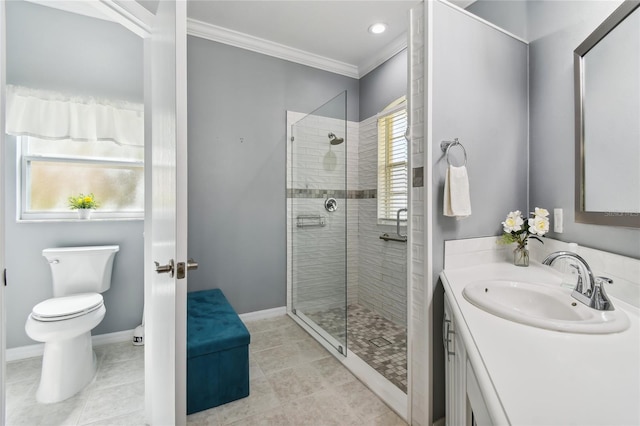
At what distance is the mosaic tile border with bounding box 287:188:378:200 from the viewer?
2.49m

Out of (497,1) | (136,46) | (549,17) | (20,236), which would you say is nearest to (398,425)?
(549,17)

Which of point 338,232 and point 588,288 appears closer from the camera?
point 588,288

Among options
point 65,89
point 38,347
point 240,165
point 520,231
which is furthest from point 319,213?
point 38,347

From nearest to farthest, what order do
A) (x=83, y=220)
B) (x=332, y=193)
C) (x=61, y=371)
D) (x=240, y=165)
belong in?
(x=61, y=371)
(x=83, y=220)
(x=332, y=193)
(x=240, y=165)

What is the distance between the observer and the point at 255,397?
1708mm

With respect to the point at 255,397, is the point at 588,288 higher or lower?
higher

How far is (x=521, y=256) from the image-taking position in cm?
157

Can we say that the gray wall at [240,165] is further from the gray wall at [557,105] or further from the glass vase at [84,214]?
the gray wall at [557,105]

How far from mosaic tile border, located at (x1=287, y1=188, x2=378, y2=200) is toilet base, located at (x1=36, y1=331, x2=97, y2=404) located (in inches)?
75.3

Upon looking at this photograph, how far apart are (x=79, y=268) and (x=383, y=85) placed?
305cm

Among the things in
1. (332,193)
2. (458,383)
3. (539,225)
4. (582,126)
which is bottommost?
(458,383)

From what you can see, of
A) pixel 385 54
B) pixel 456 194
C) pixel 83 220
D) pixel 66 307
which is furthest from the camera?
pixel 385 54

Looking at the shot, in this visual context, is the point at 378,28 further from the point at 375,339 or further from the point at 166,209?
the point at 375,339

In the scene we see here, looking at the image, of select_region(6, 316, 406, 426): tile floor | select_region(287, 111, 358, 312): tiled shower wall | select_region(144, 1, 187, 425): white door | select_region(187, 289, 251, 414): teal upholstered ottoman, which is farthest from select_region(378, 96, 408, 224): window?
select_region(144, 1, 187, 425): white door
